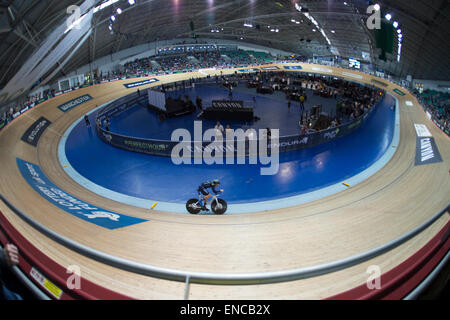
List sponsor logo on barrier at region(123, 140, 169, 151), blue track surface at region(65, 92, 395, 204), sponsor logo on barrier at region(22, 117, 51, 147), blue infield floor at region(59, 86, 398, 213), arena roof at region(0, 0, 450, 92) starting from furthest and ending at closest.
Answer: arena roof at region(0, 0, 450, 92) → sponsor logo on barrier at region(22, 117, 51, 147) → sponsor logo on barrier at region(123, 140, 169, 151) → blue track surface at region(65, 92, 395, 204) → blue infield floor at region(59, 86, 398, 213)

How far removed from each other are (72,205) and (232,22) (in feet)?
171

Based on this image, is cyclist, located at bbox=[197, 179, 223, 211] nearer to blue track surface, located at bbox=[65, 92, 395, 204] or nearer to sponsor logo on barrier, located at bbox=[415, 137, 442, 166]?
blue track surface, located at bbox=[65, 92, 395, 204]

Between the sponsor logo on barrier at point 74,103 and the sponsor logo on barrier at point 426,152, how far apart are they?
2463 centimetres

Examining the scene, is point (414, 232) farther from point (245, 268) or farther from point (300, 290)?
point (245, 268)

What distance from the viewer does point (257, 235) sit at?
5.54 metres

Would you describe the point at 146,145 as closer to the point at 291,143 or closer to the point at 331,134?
the point at 291,143

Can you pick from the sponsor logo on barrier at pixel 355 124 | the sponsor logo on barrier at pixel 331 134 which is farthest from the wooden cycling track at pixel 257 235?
the sponsor logo on barrier at pixel 355 124

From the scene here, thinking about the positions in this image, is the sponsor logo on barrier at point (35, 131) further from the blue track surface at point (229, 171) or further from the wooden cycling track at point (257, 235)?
the wooden cycling track at point (257, 235)

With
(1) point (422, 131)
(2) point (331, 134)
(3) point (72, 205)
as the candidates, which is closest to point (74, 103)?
(3) point (72, 205)

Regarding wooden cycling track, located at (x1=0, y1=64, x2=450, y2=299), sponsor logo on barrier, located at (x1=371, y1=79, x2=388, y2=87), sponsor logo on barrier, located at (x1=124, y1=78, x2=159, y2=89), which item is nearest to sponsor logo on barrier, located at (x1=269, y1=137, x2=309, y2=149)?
wooden cycling track, located at (x1=0, y1=64, x2=450, y2=299)

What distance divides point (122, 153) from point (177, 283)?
12342 millimetres

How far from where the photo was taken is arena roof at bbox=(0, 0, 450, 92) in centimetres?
1414

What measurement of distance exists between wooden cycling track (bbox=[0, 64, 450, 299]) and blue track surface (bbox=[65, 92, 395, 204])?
1.76 meters

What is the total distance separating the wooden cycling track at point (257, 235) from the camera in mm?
3395
